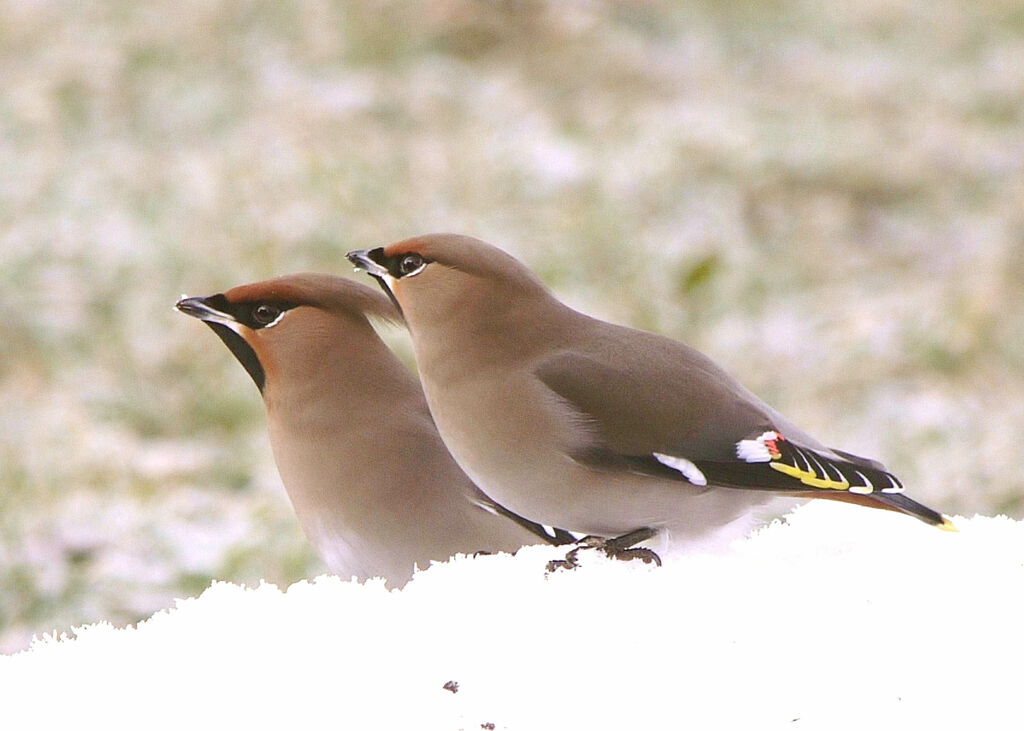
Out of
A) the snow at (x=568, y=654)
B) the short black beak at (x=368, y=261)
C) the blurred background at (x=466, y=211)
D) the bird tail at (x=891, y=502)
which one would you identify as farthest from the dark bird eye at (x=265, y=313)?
the blurred background at (x=466, y=211)

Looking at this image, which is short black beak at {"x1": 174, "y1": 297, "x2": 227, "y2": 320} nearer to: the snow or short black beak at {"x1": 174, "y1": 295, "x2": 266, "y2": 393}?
short black beak at {"x1": 174, "y1": 295, "x2": 266, "y2": 393}

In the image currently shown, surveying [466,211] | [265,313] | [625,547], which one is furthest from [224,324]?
[466,211]

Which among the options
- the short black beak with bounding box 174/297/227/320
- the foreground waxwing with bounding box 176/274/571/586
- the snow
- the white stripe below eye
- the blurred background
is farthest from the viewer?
the blurred background

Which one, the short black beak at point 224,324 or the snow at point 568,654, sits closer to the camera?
the snow at point 568,654

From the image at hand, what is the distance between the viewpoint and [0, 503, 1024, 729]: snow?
203 cm

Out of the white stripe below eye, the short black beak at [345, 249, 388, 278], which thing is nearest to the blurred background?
the short black beak at [345, 249, 388, 278]

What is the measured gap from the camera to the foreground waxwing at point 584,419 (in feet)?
8.58

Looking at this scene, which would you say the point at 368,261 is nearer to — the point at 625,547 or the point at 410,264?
the point at 410,264

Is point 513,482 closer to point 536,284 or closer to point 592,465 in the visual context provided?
point 592,465

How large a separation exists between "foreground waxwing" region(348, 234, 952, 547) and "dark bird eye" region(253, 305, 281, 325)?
1.07 ft

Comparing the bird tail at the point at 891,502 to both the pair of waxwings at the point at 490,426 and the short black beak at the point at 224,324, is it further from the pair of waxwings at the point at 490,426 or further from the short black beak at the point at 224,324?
the short black beak at the point at 224,324

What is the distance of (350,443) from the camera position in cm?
302

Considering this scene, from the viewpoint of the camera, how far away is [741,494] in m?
2.70

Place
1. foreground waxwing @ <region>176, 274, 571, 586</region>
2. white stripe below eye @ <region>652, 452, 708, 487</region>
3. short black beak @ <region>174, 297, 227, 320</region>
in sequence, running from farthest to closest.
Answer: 1. foreground waxwing @ <region>176, 274, 571, 586</region>
2. short black beak @ <region>174, 297, 227, 320</region>
3. white stripe below eye @ <region>652, 452, 708, 487</region>
